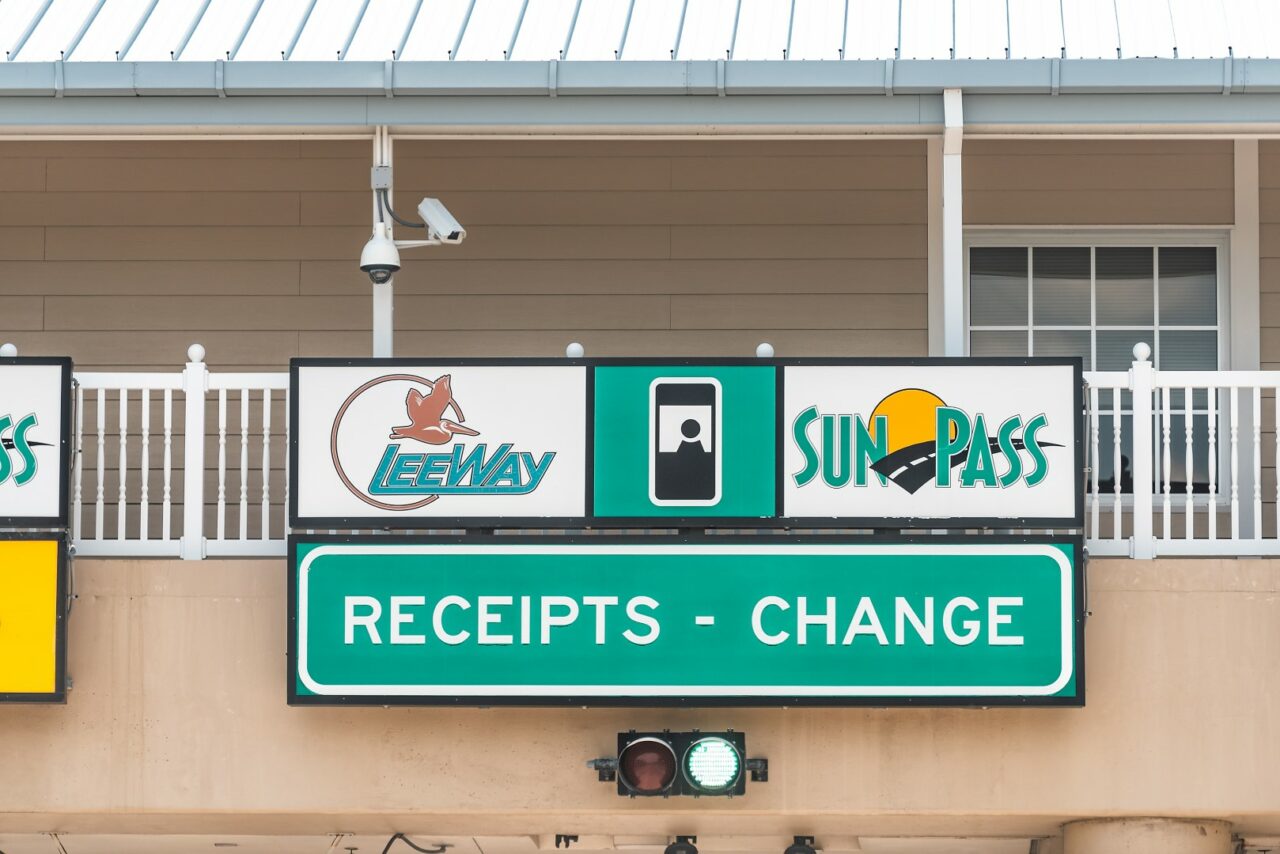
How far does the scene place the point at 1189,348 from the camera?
34.8ft

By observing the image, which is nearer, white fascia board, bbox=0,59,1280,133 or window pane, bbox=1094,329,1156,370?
white fascia board, bbox=0,59,1280,133

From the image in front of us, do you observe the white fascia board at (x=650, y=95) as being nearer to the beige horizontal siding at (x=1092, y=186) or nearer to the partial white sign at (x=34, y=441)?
the partial white sign at (x=34, y=441)

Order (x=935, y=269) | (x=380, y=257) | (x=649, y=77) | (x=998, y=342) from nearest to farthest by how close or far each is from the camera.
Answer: (x=649, y=77)
(x=380, y=257)
(x=935, y=269)
(x=998, y=342)

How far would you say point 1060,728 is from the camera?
8000mm

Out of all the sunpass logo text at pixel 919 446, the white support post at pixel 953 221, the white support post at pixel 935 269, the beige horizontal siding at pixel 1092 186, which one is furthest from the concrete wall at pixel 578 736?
the beige horizontal siding at pixel 1092 186

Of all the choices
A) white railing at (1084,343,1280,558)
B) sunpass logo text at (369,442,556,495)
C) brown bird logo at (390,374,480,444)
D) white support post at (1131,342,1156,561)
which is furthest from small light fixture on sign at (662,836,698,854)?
white support post at (1131,342,1156,561)

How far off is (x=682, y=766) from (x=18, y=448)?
3283mm

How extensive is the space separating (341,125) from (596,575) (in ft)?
8.36

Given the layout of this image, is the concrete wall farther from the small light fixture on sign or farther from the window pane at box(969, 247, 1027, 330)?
the window pane at box(969, 247, 1027, 330)

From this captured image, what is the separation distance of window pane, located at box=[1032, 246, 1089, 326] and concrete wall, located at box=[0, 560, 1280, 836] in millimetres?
2876

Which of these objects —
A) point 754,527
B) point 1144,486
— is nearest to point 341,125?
point 754,527

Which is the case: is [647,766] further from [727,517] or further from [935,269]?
[935,269]

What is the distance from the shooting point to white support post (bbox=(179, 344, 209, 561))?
325 inches

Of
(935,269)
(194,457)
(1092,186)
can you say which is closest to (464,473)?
(194,457)
